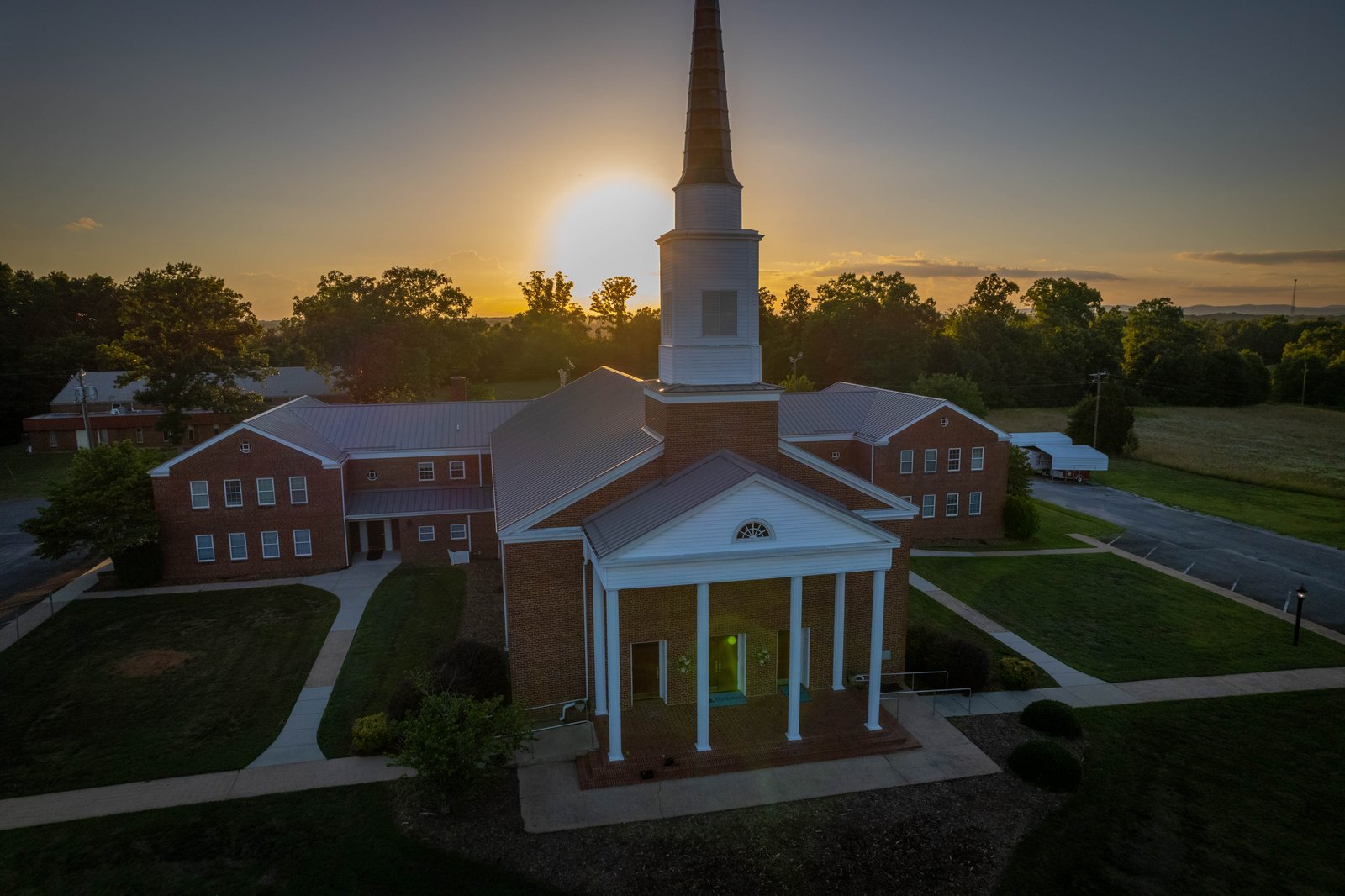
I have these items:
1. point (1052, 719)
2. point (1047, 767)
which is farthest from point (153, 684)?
point (1052, 719)

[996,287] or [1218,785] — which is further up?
[996,287]

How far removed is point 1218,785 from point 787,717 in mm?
10329

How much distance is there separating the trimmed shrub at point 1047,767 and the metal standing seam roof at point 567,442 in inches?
487

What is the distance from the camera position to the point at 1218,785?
17.9 meters

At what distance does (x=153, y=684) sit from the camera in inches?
911

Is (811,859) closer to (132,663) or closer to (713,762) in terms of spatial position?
(713,762)

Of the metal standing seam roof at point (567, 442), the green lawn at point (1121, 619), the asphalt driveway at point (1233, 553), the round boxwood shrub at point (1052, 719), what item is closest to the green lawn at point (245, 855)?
the metal standing seam roof at point (567, 442)

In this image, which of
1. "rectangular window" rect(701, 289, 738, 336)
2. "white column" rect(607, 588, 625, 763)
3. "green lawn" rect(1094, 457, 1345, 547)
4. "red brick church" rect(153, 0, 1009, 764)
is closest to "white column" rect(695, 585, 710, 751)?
"red brick church" rect(153, 0, 1009, 764)

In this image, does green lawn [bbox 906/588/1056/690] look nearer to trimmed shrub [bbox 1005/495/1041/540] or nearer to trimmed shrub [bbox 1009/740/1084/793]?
trimmed shrub [bbox 1009/740/1084/793]

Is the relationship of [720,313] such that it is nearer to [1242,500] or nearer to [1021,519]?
[1021,519]

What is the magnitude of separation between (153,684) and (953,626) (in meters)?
27.3

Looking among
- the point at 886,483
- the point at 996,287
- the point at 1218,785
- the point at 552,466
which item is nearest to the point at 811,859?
the point at 1218,785

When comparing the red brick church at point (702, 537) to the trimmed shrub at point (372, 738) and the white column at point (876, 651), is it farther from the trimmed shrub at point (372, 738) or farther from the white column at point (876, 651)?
the trimmed shrub at point (372, 738)

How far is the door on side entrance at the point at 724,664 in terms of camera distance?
842 inches
